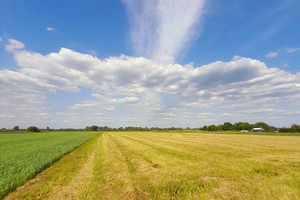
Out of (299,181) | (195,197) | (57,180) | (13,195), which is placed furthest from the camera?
(57,180)

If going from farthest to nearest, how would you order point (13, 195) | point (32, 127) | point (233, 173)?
point (32, 127) < point (233, 173) < point (13, 195)

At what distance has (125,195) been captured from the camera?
16.2ft

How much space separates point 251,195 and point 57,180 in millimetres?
8454

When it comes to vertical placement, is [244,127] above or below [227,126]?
below

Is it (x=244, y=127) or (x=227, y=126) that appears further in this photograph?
(x=227, y=126)

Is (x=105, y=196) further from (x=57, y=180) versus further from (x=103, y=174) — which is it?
(x=57, y=180)

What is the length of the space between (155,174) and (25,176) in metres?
6.60

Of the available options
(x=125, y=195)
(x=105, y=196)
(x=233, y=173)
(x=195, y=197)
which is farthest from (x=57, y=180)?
(x=233, y=173)

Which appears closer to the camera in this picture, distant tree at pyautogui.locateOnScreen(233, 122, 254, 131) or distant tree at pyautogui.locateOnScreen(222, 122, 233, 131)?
distant tree at pyautogui.locateOnScreen(233, 122, 254, 131)

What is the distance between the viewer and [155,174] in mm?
6996

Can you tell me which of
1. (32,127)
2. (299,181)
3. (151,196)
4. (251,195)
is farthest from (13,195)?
(32,127)

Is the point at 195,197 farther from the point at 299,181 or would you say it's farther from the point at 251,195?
the point at 299,181

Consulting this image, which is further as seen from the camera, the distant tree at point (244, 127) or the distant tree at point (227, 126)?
the distant tree at point (227, 126)

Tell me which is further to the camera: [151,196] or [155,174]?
[155,174]
